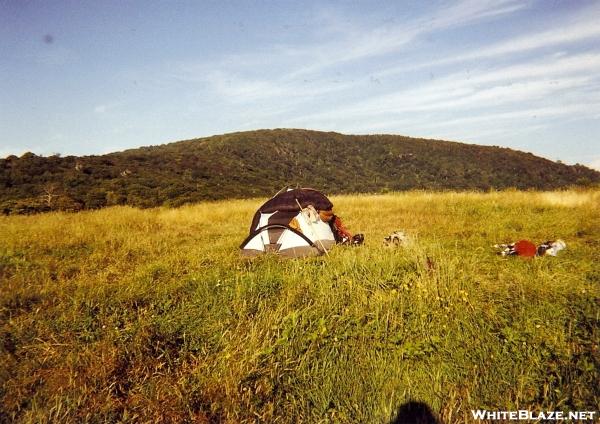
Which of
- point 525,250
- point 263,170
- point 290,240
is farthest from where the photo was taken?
point 263,170

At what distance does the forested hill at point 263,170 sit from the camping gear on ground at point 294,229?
1651 cm

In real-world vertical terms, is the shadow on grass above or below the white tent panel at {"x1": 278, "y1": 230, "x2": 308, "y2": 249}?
below

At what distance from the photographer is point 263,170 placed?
50.1m

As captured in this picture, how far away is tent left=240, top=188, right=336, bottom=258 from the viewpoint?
7414 mm

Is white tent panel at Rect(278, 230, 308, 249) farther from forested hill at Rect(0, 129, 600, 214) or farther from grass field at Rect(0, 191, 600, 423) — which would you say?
forested hill at Rect(0, 129, 600, 214)

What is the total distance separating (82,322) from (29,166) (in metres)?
30.8

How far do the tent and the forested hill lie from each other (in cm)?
1648

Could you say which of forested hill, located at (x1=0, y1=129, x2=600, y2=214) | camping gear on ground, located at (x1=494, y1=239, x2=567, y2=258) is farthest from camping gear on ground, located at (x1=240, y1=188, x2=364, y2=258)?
forested hill, located at (x1=0, y1=129, x2=600, y2=214)

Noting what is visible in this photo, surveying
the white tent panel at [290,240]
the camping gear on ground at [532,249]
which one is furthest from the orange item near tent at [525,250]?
the white tent panel at [290,240]

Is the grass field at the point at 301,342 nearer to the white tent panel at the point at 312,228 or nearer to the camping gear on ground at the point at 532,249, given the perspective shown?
the camping gear on ground at the point at 532,249

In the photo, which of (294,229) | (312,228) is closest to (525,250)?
(312,228)

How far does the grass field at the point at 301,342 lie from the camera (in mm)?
2830

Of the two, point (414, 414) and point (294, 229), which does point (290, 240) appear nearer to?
point (294, 229)

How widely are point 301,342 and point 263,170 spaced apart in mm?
47473
